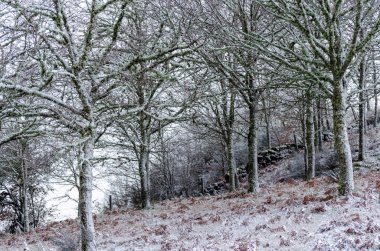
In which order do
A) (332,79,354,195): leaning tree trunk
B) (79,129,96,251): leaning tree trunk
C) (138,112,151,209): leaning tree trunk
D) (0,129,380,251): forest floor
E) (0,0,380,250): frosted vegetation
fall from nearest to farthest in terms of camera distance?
(0,129,380,251): forest floor, (0,0,380,250): frosted vegetation, (79,129,96,251): leaning tree trunk, (332,79,354,195): leaning tree trunk, (138,112,151,209): leaning tree trunk

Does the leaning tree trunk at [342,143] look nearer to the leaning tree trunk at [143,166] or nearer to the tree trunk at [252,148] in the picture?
the tree trunk at [252,148]

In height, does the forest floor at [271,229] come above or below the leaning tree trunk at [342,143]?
below

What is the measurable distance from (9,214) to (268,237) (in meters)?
21.3

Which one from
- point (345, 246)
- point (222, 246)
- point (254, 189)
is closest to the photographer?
point (345, 246)

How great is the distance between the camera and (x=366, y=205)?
7941 millimetres

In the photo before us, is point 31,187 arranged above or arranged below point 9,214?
above

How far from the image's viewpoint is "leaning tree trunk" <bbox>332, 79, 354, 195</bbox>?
9211mm

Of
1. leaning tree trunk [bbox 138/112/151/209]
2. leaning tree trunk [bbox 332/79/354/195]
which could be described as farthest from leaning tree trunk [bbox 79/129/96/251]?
leaning tree trunk [bbox 138/112/151/209]

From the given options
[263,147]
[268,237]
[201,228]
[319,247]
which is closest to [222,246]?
[268,237]

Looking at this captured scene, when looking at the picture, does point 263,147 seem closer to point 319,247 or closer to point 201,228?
point 201,228

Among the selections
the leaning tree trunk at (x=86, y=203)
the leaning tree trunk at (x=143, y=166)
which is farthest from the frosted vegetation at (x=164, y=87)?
the leaning tree trunk at (x=143, y=166)

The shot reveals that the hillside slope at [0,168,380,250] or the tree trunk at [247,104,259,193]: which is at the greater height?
the tree trunk at [247,104,259,193]

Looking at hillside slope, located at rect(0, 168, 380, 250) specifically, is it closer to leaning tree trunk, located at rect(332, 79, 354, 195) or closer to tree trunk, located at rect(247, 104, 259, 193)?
leaning tree trunk, located at rect(332, 79, 354, 195)

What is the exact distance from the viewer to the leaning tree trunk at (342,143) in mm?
9211
